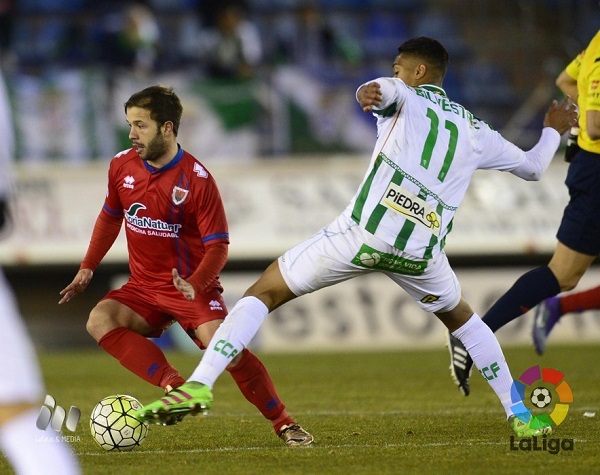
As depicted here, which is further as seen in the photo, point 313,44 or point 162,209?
point 313,44

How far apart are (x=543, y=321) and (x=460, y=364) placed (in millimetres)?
1593

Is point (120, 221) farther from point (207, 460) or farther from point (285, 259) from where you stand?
point (207, 460)

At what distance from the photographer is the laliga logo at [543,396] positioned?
19.5 ft

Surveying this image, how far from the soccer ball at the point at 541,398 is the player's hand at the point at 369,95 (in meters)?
2.92

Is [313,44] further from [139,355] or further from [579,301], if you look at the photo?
[139,355]

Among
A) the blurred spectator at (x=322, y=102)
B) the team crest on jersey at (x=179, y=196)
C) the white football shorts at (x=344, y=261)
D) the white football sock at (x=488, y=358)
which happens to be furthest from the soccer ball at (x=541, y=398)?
→ the blurred spectator at (x=322, y=102)

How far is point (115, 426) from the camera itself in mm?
5691

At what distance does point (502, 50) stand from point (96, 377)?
8898 millimetres

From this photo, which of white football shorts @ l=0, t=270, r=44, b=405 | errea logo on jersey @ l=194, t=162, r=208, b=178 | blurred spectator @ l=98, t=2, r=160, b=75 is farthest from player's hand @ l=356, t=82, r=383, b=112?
blurred spectator @ l=98, t=2, r=160, b=75

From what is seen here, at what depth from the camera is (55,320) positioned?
55.7 ft

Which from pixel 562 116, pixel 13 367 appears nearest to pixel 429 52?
pixel 562 116

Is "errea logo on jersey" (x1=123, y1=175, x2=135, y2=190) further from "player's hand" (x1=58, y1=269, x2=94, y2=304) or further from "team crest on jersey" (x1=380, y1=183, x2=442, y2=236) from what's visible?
"team crest on jersey" (x1=380, y1=183, x2=442, y2=236)

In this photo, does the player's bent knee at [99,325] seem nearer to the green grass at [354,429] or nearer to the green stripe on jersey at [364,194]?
the green grass at [354,429]

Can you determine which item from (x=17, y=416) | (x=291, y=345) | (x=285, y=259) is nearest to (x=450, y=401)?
(x=285, y=259)
